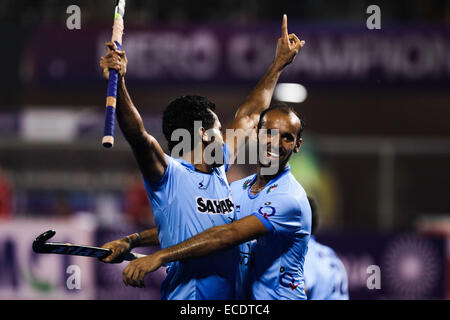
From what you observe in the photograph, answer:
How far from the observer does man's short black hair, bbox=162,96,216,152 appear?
5.02 meters

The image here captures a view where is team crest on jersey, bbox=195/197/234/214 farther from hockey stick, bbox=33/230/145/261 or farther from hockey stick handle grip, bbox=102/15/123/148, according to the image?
hockey stick handle grip, bbox=102/15/123/148

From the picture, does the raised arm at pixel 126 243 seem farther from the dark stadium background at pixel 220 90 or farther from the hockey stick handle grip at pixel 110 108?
the dark stadium background at pixel 220 90

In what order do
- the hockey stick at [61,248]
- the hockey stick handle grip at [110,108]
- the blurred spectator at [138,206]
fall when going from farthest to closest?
the blurred spectator at [138,206]
the hockey stick at [61,248]
the hockey stick handle grip at [110,108]

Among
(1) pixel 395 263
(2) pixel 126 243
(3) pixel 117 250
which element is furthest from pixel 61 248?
(1) pixel 395 263

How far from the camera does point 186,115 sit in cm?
502

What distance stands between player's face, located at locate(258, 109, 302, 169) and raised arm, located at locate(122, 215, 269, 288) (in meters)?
0.58

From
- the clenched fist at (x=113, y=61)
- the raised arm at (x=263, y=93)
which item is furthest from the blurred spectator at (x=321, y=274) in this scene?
the clenched fist at (x=113, y=61)

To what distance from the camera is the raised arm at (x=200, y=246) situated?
444 centimetres

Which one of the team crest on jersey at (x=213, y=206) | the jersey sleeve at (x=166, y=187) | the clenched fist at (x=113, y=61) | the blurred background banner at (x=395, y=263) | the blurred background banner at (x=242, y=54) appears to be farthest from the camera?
the blurred background banner at (x=242, y=54)

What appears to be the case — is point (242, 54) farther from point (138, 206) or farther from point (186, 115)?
point (186, 115)

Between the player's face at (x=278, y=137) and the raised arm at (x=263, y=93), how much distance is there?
2.75ft

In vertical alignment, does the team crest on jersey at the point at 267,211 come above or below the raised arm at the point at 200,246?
above

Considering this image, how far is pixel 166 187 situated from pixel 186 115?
0.54 m
